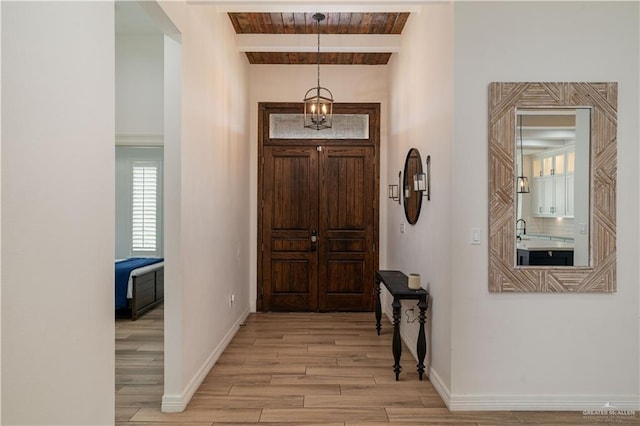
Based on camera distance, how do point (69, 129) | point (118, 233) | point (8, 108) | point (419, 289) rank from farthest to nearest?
point (118, 233) < point (419, 289) < point (69, 129) < point (8, 108)

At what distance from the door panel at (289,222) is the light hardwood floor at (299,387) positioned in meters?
1.01

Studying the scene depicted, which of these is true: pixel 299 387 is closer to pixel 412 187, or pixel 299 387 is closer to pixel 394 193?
pixel 412 187

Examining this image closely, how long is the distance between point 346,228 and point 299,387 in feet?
9.32

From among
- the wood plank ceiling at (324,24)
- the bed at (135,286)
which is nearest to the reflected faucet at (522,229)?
the wood plank ceiling at (324,24)

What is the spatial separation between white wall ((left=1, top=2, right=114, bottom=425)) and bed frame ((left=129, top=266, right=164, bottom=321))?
3668mm

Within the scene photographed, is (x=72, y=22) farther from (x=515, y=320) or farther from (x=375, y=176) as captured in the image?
(x=375, y=176)

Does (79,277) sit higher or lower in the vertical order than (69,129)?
lower

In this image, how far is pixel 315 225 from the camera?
18.6 feet

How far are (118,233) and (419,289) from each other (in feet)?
18.1

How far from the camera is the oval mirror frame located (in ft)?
9.27

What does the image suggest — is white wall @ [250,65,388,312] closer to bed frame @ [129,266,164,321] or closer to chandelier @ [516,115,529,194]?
bed frame @ [129,266,164,321]

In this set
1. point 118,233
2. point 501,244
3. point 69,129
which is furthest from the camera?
point 118,233

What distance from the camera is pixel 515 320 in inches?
112

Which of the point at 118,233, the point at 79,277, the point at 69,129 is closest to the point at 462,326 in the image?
the point at 79,277
